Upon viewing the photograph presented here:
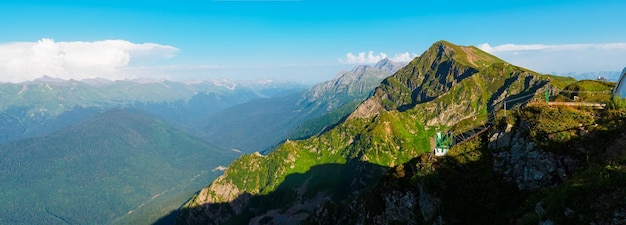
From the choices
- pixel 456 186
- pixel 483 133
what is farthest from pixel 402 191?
pixel 483 133

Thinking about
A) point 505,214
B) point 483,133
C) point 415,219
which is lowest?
point 415,219

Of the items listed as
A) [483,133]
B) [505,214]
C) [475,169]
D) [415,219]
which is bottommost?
[415,219]

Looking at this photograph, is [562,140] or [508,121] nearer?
[562,140]

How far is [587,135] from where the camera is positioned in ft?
123

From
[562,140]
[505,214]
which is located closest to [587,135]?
[562,140]

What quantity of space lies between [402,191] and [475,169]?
1036 centimetres

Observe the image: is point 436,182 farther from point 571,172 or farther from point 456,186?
point 571,172

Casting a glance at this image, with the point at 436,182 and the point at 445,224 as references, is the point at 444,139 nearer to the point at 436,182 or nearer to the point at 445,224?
the point at 436,182

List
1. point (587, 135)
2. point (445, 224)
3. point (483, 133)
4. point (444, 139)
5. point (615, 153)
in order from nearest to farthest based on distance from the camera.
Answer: point (615, 153)
point (587, 135)
point (445, 224)
point (483, 133)
point (444, 139)

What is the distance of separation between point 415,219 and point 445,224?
18.9ft

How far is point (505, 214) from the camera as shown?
3838 cm

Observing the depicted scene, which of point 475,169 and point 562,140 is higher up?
point 562,140

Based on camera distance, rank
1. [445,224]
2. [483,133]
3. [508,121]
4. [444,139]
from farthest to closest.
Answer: [444,139] < [483,133] < [508,121] < [445,224]

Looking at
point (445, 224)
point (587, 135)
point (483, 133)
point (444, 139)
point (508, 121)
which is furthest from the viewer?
point (444, 139)
